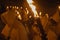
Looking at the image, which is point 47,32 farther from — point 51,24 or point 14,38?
point 14,38

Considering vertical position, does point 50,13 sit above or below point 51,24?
above

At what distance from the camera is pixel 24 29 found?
2.01 meters

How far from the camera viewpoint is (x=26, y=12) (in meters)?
2.13

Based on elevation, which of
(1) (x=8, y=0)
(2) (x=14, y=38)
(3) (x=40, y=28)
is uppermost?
(1) (x=8, y=0)

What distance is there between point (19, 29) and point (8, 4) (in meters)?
0.35

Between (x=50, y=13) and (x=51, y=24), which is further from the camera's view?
(x=50, y=13)

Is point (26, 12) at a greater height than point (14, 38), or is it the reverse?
point (26, 12)

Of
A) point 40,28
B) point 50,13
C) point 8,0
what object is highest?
point 8,0

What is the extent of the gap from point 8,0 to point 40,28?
Result: 45cm

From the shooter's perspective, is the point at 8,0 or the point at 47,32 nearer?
the point at 47,32

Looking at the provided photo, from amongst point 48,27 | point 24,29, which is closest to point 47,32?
point 48,27

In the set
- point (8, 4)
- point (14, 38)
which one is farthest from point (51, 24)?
point (8, 4)

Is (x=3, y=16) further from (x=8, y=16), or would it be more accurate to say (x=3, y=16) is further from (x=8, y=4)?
(x=8, y=4)

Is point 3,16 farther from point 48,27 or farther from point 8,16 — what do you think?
point 48,27
